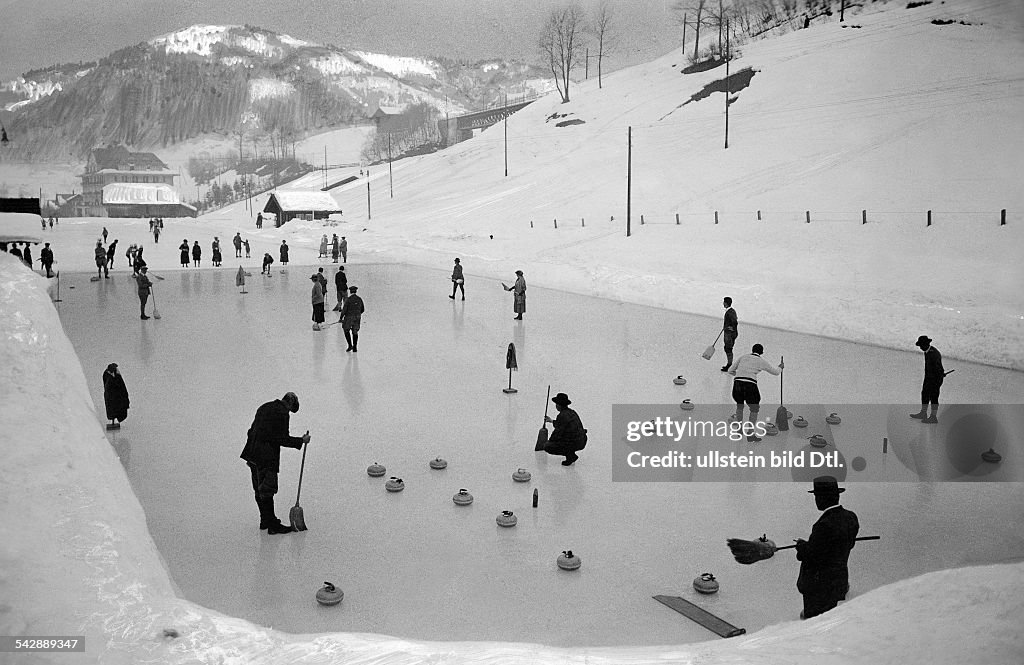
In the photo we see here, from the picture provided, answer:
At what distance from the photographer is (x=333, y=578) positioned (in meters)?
5.63

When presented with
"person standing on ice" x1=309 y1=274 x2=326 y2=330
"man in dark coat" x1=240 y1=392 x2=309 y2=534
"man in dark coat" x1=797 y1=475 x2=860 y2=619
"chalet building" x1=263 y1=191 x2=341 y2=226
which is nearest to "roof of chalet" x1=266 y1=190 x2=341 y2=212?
"chalet building" x1=263 y1=191 x2=341 y2=226

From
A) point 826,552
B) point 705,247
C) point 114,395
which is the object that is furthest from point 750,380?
point 705,247

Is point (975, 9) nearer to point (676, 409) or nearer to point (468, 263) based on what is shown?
point (468, 263)

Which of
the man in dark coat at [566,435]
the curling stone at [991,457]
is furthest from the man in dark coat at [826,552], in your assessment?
the curling stone at [991,457]

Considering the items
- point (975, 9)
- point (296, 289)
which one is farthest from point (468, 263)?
point (975, 9)

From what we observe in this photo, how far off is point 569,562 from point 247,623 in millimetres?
2391

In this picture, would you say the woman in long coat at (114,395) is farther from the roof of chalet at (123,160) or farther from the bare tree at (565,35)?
the roof of chalet at (123,160)

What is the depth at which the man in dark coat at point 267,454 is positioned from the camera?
641cm

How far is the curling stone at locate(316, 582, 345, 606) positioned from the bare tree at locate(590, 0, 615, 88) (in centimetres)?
8668

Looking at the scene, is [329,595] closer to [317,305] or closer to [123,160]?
[317,305]

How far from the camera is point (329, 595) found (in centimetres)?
519

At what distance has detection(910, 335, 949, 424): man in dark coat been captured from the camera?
9.77 meters

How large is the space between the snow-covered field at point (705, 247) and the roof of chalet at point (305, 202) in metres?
2.07

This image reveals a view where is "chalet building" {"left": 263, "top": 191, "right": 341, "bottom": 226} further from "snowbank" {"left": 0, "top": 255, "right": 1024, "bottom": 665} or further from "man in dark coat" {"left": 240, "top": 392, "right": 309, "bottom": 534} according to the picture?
"snowbank" {"left": 0, "top": 255, "right": 1024, "bottom": 665}
